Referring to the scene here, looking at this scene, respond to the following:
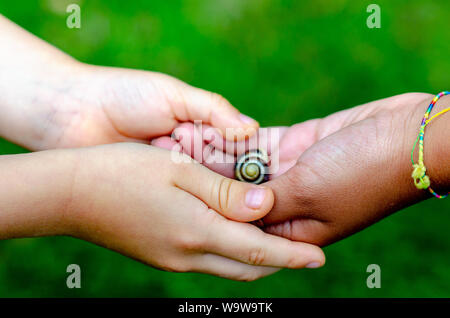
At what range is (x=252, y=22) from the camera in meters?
3.90

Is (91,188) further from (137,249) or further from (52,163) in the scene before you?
(137,249)

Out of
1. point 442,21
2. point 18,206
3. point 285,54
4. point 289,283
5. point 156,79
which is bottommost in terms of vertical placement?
point 289,283

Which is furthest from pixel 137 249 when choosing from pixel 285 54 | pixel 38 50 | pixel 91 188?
pixel 285 54

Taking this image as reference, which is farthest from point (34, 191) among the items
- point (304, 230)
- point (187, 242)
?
point (304, 230)

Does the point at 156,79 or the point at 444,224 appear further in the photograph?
the point at 444,224

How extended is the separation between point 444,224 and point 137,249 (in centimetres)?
217

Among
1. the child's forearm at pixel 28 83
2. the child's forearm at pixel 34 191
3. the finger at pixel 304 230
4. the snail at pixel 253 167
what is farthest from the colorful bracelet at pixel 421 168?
the child's forearm at pixel 28 83

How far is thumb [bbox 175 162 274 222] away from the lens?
207 centimetres

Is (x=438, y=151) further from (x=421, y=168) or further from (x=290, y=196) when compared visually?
(x=290, y=196)

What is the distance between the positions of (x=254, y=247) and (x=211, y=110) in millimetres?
832

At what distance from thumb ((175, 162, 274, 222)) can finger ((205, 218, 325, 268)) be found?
0.19 feet

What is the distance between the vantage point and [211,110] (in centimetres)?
258

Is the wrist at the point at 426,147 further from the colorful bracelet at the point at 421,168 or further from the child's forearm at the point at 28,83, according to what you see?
the child's forearm at the point at 28,83

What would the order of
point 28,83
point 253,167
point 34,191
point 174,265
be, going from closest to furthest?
point 34,191 → point 174,265 → point 253,167 → point 28,83
